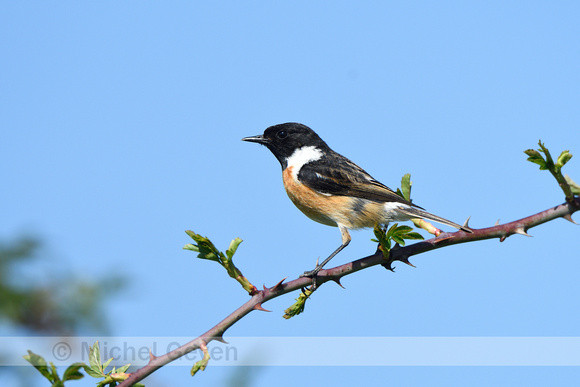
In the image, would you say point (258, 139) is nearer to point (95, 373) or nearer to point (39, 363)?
point (95, 373)

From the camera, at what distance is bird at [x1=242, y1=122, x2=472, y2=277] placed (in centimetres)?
587

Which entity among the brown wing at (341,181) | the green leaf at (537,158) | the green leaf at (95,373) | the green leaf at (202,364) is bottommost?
the green leaf at (95,373)

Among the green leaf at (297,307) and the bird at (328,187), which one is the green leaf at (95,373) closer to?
the green leaf at (297,307)

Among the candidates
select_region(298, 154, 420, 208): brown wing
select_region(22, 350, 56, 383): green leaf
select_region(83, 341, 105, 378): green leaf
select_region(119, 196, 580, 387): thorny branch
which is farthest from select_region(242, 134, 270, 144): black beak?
select_region(22, 350, 56, 383): green leaf

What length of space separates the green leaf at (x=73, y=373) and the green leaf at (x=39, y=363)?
0.10 m

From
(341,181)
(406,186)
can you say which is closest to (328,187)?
(341,181)

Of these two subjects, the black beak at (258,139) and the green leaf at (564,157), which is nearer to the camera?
the green leaf at (564,157)

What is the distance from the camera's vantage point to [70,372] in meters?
2.57

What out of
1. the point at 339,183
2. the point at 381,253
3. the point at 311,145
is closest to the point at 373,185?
the point at 339,183

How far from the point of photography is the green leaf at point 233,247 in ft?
11.4

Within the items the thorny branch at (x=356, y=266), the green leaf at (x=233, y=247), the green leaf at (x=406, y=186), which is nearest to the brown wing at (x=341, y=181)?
the green leaf at (x=406, y=186)

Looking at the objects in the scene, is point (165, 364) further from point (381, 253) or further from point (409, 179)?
point (409, 179)

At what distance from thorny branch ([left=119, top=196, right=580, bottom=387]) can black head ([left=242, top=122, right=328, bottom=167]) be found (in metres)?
3.45

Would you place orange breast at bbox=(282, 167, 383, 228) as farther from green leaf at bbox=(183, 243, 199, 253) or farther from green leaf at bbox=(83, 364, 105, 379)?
green leaf at bbox=(83, 364, 105, 379)
